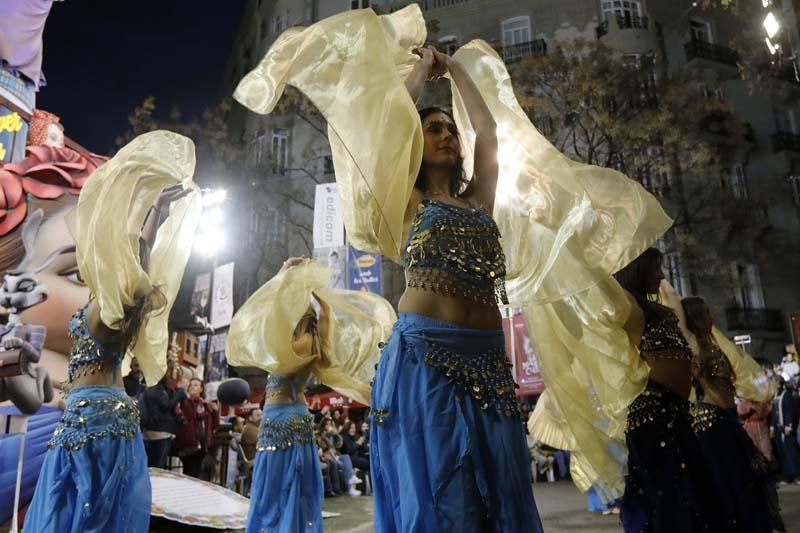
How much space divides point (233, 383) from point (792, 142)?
18787mm

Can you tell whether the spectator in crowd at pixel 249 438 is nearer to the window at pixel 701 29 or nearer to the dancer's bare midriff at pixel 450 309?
the dancer's bare midriff at pixel 450 309

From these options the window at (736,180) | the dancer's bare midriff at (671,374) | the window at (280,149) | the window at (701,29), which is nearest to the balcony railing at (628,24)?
the window at (701,29)

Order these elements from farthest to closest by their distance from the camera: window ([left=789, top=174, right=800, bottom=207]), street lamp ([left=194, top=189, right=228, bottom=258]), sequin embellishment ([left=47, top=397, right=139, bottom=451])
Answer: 1. window ([left=789, top=174, right=800, bottom=207])
2. street lamp ([left=194, top=189, right=228, bottom=258])
3. sequin embellishment ([left=47, top=397, right=139, bottom=451])

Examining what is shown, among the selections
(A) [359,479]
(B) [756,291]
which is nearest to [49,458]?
(A) [359,479]

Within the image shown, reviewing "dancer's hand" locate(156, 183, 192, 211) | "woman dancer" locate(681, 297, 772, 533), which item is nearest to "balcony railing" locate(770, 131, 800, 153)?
"woman dancer" locate(681, 297, 772, 533)

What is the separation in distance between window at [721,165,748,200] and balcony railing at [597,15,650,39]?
196 inches

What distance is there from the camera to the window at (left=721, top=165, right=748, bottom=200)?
19.8m

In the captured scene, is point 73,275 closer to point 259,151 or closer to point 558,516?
point 558,516

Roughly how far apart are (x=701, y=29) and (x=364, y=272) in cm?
1477

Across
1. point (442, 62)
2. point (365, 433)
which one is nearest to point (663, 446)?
point (442, 62)

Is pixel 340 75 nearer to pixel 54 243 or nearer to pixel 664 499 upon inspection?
pixel 664 499

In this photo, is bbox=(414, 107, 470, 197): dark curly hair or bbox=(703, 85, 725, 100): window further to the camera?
bbox=(703, 85, 725, 100): window

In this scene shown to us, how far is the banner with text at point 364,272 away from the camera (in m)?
13.8

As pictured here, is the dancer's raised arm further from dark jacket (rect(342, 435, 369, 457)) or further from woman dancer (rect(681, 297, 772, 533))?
dark jacket (rect(342, 435, 369, 457))
